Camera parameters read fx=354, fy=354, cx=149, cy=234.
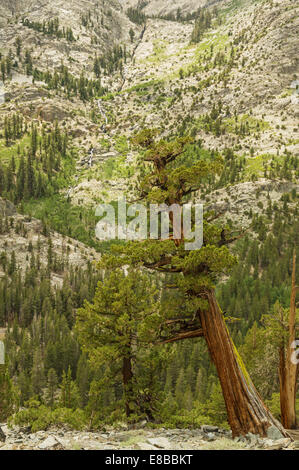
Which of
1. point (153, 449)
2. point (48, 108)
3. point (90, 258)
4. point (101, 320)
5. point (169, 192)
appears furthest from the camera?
point (48, 108)

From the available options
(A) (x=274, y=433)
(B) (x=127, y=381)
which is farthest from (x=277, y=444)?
(B) (x=127, y=381)

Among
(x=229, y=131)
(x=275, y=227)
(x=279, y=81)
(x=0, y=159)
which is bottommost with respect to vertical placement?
(x=275, y=227)

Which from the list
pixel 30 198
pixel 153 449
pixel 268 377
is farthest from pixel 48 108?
pixel 153 449

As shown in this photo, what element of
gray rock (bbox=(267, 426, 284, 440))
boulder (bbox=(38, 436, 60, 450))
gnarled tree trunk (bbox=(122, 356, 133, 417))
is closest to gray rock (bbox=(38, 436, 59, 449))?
boulder (bbox=(38, 436, 60, 450))

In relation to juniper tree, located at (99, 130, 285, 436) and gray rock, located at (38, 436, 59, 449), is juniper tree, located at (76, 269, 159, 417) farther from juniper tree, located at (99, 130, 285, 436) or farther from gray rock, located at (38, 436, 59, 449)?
gray rock, located at (38, 436, 59, 449)

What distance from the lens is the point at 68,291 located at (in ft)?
359

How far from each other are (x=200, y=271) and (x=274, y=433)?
597cm

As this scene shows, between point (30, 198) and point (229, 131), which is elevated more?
point (229, 131)

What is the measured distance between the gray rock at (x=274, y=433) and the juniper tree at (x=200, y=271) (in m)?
0.19

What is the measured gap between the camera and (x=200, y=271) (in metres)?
13.6

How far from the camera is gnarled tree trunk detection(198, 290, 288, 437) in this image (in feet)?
40.5

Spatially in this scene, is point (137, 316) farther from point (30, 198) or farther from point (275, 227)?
point (30, 198)

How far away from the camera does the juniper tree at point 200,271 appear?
41.3 feet

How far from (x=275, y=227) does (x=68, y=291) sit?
73.2m
